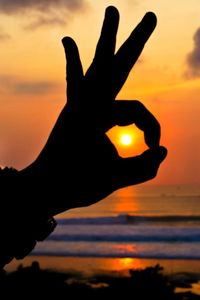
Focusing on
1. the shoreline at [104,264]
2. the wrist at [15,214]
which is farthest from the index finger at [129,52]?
the shoreline at [104,264]

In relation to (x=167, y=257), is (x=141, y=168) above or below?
below

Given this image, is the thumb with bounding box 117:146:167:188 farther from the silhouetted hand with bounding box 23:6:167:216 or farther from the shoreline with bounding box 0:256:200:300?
the shoreline with bounding box 0:256:200:300

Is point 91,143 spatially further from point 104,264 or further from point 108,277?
point 104,264

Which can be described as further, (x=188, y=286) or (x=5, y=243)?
(x=188, y=286)

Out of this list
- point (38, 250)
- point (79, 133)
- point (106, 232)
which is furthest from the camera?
point (106, 232)

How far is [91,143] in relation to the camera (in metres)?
1.58

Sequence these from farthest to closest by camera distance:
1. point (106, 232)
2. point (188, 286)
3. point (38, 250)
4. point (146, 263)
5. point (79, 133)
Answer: point (106, 232) < point (38, 250) < point (146, 263) < point (188, 286) < point (79, 133)

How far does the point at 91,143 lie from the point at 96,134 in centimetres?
3

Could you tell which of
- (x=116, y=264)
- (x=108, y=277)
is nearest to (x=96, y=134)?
(x=108, y=277)

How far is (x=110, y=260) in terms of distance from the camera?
19.9 m

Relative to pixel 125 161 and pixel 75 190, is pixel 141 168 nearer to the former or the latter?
pixel 125 161

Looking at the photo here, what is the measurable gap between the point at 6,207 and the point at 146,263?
18245mm

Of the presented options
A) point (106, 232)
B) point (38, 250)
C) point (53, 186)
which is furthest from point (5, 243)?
point (106, 232)

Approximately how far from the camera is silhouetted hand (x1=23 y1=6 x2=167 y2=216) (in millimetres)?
1545
